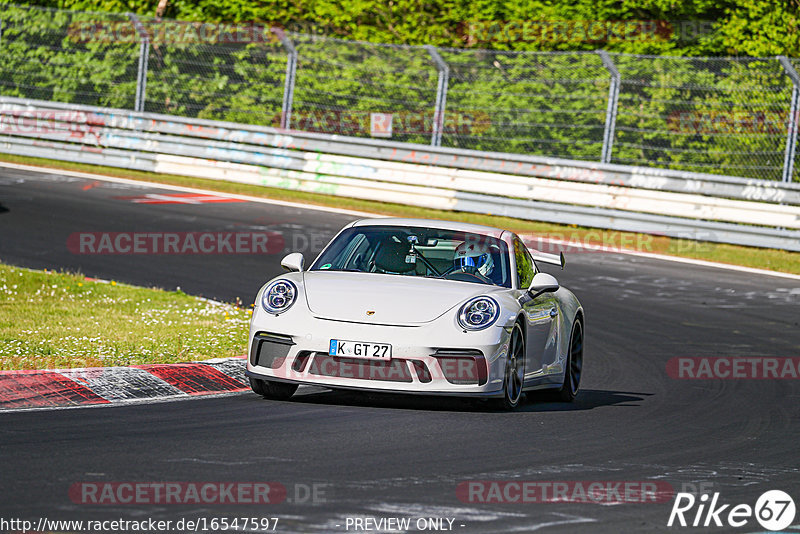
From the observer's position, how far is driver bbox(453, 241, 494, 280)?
955cm

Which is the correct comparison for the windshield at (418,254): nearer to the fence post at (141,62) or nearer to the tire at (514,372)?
the tire at (514,372)

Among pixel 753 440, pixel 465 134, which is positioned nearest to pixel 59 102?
pixel 465 134

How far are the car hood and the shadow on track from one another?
66cm

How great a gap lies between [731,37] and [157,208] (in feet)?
38.8

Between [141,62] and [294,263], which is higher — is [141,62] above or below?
above

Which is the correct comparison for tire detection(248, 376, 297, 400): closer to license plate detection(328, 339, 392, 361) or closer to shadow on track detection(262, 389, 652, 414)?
shadow on track detection(262, 389, 652, 414)

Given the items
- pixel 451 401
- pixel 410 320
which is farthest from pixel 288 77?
pixel 410 320

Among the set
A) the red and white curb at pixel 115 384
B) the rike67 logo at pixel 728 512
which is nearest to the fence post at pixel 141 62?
the red and white curb at pixel 115 384

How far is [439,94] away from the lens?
2200 cm

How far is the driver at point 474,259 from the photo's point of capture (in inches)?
376

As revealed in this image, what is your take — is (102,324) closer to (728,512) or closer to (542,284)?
(542,284)

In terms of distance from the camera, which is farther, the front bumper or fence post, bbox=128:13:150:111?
fence post, bbox=128:13:150:111

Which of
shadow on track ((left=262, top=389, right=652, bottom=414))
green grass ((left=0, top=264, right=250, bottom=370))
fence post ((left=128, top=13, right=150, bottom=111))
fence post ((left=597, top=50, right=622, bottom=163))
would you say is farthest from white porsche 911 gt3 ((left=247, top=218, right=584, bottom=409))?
fence post ((left=128, top=13, right=150, bottom=111))

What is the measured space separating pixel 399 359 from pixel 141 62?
1674cm
